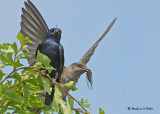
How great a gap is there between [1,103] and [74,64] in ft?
16.0

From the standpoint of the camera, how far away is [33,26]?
650 cm

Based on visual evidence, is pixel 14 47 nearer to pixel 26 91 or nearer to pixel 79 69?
pixel 26 91

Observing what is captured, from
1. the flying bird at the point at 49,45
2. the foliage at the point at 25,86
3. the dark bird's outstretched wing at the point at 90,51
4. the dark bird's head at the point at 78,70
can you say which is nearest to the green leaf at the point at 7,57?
the foliage at the point at 25,86

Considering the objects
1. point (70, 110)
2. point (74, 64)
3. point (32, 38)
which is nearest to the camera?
point (70, 110)

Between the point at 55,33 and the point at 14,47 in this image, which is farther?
the point at 55,33

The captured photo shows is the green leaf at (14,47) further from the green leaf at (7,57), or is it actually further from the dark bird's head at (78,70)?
the dark bird's head at (78,70)

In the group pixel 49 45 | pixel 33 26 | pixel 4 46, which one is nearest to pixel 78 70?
pixel 33 26

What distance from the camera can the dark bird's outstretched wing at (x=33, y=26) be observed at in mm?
6344

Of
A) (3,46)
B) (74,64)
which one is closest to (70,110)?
(3,46)

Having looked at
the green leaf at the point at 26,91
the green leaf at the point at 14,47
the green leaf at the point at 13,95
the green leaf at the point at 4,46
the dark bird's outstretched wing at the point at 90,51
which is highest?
the dark bird's outstretched wing at the point at 90,51

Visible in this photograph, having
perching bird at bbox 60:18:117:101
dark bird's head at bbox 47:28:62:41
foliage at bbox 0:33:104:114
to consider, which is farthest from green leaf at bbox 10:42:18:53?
perching bird at bbox 60:18:117:101

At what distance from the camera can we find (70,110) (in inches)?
122

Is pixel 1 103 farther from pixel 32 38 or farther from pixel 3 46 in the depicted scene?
pixel 32 38

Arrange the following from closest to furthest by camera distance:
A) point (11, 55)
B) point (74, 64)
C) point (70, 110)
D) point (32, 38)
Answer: point (11, 55)
point (70, 110)
point (32, 38)
point (74, 64)
